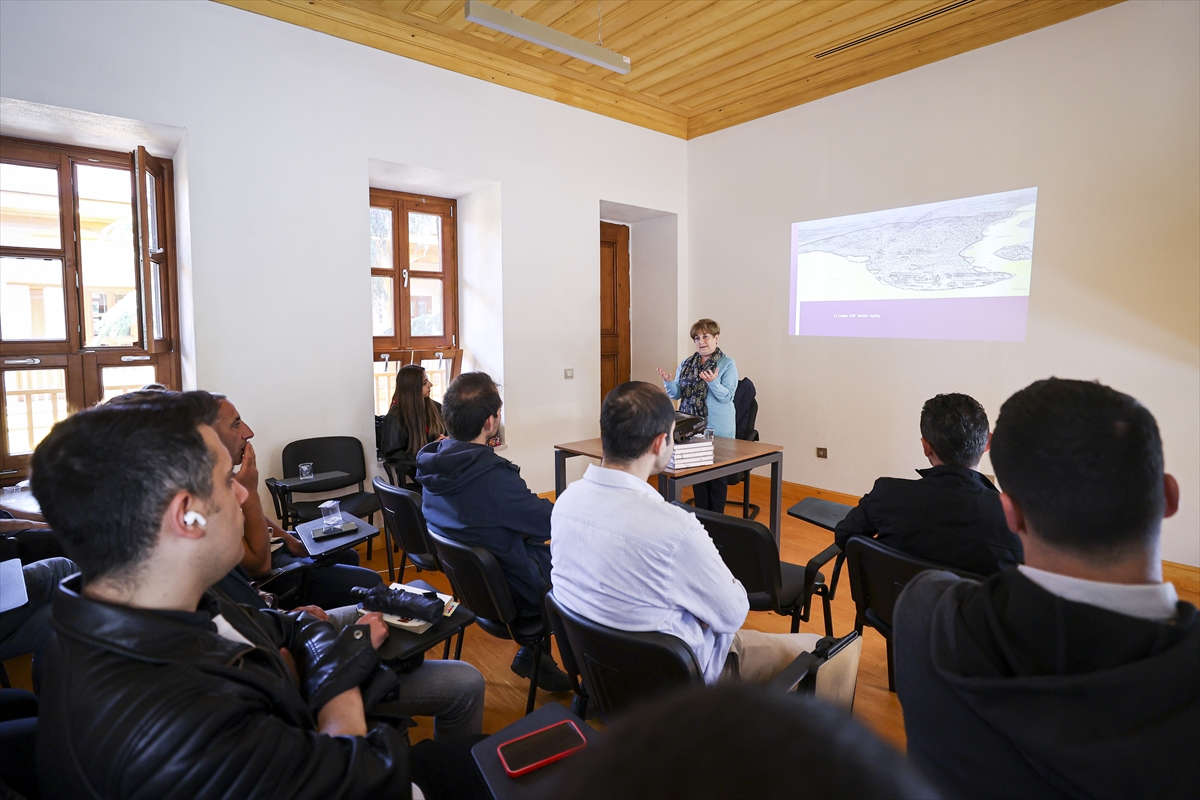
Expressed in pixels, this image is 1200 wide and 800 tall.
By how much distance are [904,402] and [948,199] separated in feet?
4.75

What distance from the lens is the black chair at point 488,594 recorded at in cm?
207

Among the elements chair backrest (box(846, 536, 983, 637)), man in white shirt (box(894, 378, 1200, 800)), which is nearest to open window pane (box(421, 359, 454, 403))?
chair backrest (box(846, 536, 983, 637))

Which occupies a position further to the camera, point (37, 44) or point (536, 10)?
point (536, 10)

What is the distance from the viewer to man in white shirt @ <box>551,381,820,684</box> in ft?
4.94

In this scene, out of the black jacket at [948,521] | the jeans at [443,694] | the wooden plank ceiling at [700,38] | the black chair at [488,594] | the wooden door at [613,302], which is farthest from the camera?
the wooden door at [613,302]

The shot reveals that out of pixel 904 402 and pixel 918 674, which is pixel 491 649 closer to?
pixel 918 674

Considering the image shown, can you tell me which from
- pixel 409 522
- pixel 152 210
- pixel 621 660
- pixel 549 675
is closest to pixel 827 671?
pixel 621 660

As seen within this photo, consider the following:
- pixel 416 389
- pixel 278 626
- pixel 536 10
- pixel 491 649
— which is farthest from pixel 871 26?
pixel 278 626

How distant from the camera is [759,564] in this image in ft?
7.72

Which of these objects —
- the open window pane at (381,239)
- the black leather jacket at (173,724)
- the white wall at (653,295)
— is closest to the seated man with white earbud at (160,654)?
the black leather jacket at (173,724)

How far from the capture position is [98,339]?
11.7 ft

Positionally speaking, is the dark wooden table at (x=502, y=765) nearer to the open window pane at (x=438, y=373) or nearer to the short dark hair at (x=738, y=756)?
the short dark hair at (x=738, y=756)

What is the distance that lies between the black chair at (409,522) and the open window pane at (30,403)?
213cm

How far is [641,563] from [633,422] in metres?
0.42
